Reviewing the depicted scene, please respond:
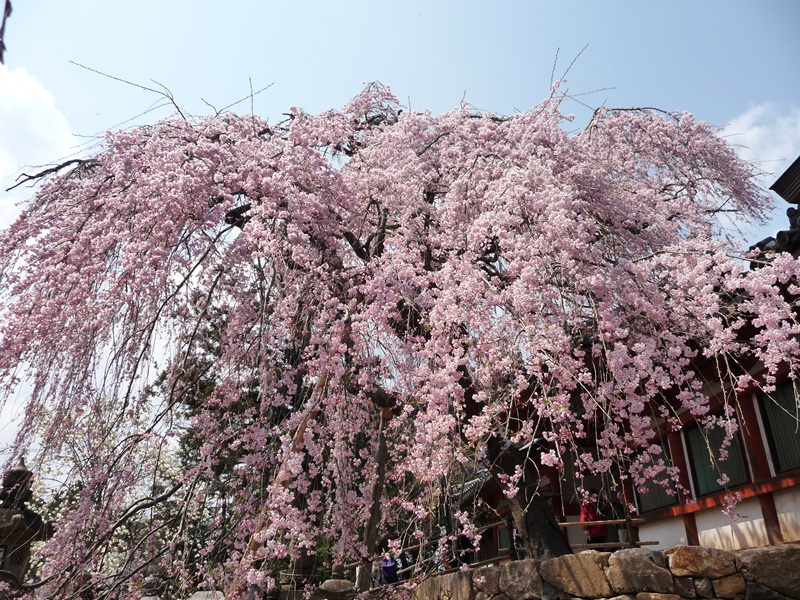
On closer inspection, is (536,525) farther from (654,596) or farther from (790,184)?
(790,184)

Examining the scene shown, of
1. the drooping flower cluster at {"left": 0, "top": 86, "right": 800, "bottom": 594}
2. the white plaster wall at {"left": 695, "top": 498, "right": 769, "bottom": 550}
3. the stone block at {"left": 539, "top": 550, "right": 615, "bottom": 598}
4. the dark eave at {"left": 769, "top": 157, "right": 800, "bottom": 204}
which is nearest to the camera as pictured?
the drooping flower cluster at {"left": 0, "top": 86, "right": 800, "bottom": 594}

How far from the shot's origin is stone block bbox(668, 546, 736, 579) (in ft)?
20.3

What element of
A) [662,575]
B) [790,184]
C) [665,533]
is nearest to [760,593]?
[662,575]

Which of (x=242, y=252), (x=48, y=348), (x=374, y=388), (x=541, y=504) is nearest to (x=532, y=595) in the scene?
(x=541, y=504)

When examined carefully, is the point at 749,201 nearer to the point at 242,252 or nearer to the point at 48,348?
the point at 242,252

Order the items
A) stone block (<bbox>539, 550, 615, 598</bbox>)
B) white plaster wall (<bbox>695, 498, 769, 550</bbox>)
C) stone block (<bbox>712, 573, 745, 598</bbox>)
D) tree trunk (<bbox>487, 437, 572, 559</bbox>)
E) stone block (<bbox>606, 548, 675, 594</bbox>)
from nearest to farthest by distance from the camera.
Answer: stone block (<bbox>712, 573, 745, 598</bbox>) < stone block (<bbox>606, 548, 675, 594</bbox>) < stone block (<bbox>539, 550, 615, 598</bbox>) < white plaster wall (<bbox>695, 498, 769, 550</bbox>) < tree trunk (<bbox>487, 437, 572, 559</bbox>)

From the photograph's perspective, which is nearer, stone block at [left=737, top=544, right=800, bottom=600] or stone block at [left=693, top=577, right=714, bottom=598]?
stone block at [left=737, top=544, right=800, bottom=600]

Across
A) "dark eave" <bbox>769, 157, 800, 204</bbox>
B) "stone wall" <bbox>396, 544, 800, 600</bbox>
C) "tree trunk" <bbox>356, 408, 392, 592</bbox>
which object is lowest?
"stone wall" <bbox>396, 544, 800, 600</bbox>

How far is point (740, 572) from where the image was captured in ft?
20.1

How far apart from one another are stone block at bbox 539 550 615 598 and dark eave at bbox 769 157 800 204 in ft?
19.1

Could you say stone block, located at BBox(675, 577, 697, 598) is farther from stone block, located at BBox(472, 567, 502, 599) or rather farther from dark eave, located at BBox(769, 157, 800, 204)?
dark eave, located at BBox(769, 157, 800, 204)

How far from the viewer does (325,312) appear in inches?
240

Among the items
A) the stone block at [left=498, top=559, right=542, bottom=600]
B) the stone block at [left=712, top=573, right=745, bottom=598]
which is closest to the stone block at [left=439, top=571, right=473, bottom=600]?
the stone block at [left=498, top=559, right=542, bottom=600]

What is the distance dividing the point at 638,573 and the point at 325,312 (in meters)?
4.57
